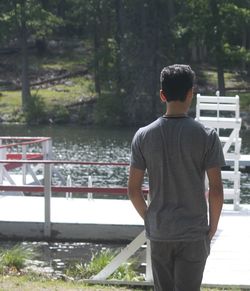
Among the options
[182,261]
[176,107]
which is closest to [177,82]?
[176,107]

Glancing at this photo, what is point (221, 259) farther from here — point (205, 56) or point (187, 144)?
point (205, 56)

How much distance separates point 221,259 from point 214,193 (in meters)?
4.63

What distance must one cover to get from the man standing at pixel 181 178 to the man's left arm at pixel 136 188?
99 millimetres

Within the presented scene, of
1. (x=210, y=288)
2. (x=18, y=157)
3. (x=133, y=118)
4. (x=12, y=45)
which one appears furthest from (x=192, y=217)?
(x=12, y=45)

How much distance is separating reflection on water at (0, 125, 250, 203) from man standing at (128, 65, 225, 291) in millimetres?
14354

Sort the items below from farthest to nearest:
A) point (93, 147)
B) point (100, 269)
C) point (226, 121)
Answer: point (93, 147), point (226, 121), point (100, 269)

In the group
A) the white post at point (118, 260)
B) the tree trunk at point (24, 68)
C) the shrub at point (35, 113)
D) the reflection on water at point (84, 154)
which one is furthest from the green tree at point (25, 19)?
the white post at point (118, 260)

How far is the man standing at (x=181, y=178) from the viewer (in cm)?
524

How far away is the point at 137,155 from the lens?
5.37 m

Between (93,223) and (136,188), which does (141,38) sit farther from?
(136,188)

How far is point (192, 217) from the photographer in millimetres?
5277

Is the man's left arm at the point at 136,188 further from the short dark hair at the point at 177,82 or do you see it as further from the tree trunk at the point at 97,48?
the tree trunk at the point at 97,48

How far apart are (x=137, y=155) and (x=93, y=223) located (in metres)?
8.09

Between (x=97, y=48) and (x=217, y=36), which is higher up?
(x=217, y=36)
